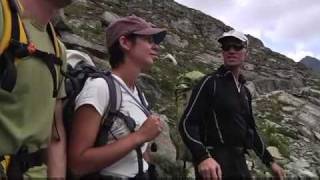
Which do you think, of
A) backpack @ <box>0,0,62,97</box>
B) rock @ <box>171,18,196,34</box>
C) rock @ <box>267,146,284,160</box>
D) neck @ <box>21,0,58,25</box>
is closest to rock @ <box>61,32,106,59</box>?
rock @ <box>267,146,284,160</box>

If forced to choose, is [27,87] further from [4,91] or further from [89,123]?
[89,123]

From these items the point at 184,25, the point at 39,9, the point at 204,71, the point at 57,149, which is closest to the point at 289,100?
the point at 204,71

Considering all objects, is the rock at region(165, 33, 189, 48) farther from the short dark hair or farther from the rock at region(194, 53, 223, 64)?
the short dark hair

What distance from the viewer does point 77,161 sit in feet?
12.6

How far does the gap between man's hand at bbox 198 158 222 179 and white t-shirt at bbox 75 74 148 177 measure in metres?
1.17

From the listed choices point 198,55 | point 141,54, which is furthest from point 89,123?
point 198,55

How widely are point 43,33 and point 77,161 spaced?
99cm

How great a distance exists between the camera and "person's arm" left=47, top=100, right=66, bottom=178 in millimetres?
3572

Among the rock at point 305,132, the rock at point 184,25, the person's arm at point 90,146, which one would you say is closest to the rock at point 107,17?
the rock at point 184,25

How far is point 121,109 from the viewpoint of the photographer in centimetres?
398

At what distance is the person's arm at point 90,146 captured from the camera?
3.80 meters

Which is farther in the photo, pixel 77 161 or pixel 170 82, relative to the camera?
pixel 170 82

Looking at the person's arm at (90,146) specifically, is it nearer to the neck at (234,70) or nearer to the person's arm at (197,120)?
the person's arm at (197,120)

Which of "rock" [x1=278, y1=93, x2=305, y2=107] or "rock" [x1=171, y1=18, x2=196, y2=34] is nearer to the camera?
"rock" [x1=278, y1=93, x2=305, y2=107]
